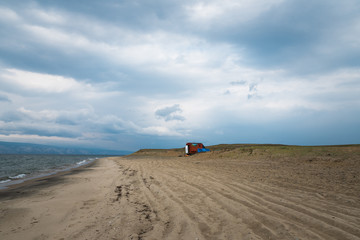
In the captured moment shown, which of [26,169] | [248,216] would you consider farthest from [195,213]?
[26,169]

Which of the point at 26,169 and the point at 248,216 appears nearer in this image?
the point at 248,216

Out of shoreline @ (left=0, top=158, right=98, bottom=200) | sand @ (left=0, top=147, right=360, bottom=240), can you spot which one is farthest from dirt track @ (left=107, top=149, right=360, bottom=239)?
shoreline @ (left=0, top=158, right=98, bottom=200)

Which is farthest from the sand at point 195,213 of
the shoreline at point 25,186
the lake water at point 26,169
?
the lake water at point 26,169

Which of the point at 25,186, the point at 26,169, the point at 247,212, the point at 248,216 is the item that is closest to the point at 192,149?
the point at 26,169

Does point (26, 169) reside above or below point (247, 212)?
below

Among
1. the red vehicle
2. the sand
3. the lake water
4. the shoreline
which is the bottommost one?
the lake water

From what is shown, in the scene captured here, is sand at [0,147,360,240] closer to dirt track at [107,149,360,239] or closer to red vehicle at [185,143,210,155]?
dirt track at [107,149,360,239]

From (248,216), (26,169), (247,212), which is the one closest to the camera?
(248,216)

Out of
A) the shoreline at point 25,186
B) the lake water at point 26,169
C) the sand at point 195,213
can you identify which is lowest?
the lake water at point 26,169

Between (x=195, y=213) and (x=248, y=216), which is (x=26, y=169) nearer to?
(x=195, y=213)

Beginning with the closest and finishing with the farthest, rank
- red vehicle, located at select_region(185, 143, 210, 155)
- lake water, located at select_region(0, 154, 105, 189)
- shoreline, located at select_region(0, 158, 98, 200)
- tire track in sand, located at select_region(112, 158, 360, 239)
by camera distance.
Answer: tire track in sand, located at select_region(112, 158, 360, 239) < shoreline, located at select_region(0, 158, 98, 200) < lake water, located at select_region(0, 154, 105, 189) < red vehicle, located at select_region(185, 143, 210, 155)

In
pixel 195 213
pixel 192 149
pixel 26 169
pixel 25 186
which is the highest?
pixel 192 149

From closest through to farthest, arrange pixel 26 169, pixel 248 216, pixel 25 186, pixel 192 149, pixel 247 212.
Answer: pixel 248 216
pixel 247 212
pixel 25 186
pixel 26 169
pixel 192 149

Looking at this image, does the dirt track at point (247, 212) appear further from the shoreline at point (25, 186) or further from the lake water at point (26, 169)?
the lake water at point (26, 169)
